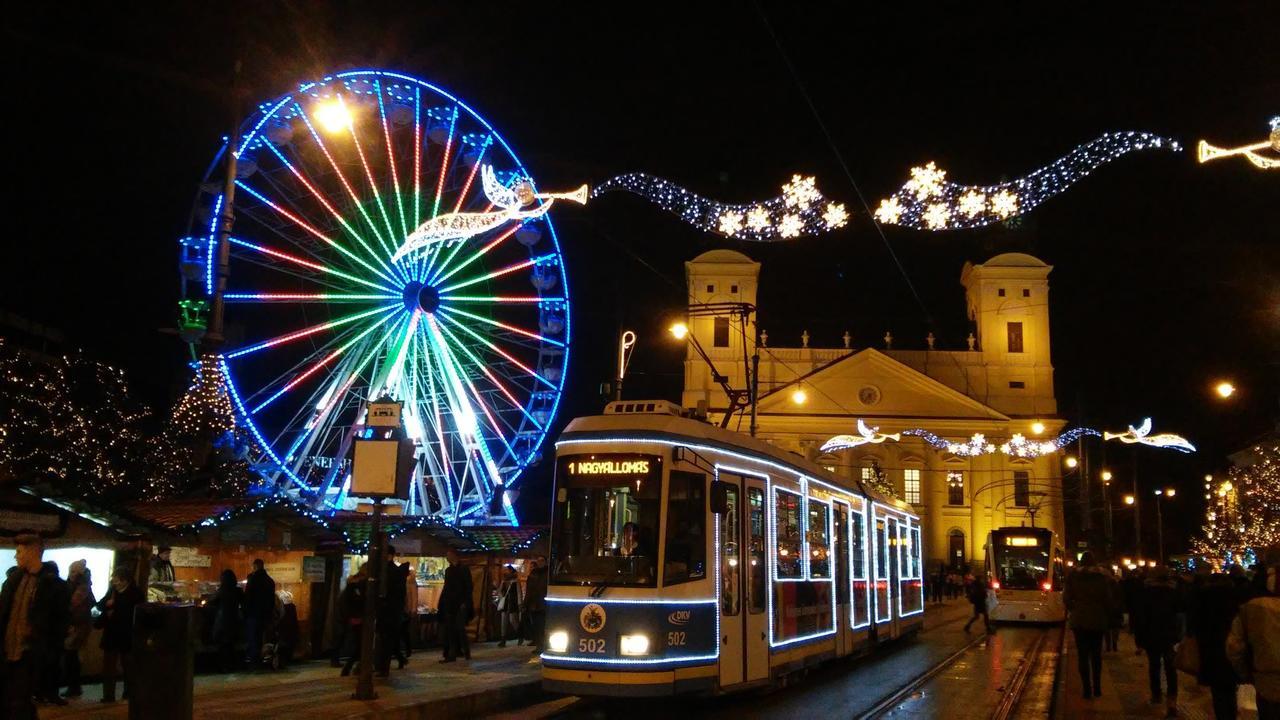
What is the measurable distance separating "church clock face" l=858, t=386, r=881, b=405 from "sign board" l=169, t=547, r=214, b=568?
61.2 m

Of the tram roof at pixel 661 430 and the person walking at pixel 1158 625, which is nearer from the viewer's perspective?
the tram roof at pixel 661 430

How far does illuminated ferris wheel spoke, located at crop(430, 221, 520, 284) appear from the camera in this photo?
2752 cm

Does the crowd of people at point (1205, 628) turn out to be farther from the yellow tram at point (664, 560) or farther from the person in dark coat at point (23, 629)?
the person in dark coat at point (23, 629)

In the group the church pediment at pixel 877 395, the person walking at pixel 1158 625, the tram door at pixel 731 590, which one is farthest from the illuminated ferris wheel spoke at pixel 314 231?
the church pediment at pixel 877 395

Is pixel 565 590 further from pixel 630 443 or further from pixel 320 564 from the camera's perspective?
pixel 320 564

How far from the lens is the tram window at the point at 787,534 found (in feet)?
49.5

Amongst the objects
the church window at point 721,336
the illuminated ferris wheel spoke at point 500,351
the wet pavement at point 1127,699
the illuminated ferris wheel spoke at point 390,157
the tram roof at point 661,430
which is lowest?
the wet pavement at point 1127,699

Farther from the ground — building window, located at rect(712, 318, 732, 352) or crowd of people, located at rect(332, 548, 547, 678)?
building window, located at rect(712, 318, 732, 352)

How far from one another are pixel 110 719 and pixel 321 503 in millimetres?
16365

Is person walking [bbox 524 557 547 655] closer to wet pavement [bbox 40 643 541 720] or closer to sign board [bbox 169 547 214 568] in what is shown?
wet pavement [bbox 40 643 541 720]

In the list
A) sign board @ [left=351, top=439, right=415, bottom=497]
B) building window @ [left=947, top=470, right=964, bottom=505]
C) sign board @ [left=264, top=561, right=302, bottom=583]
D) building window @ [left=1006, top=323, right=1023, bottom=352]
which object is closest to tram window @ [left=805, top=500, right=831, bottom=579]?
sign board @ [left=351, top=439, right=415, bottom=497]

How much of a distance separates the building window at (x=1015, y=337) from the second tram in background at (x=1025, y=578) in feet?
148

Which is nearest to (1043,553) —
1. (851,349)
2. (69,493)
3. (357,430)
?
(357,430)

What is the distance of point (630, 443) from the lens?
12953 millimetres
